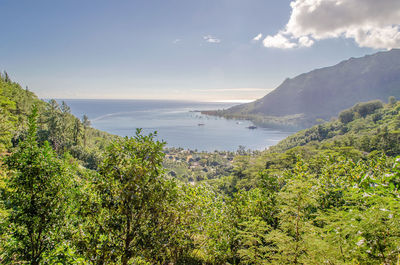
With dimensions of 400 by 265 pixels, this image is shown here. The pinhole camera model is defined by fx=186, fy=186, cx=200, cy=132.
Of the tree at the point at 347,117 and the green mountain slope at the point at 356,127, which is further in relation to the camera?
the tree at the point at 347,117

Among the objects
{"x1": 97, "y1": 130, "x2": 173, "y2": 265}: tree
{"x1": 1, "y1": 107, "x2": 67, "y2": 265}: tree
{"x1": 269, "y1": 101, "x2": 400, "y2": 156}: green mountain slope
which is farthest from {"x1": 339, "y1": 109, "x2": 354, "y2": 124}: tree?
{"x1": 1, "y1": 107, "x2": 67, "y2": 265}: tree

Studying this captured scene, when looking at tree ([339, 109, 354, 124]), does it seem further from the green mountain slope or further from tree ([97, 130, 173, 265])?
tree ([97, 130, 173, 265])

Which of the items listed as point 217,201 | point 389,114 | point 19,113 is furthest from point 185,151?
point 217,201

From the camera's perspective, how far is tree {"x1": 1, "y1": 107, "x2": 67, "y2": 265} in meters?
4.05

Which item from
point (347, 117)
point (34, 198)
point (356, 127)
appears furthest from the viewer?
point (347, 117)

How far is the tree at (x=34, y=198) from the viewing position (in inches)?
159

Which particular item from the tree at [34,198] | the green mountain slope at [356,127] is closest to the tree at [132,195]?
the tree at [34,198]

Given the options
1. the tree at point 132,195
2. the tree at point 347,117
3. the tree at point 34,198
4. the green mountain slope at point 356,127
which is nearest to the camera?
the tree at point 34,198

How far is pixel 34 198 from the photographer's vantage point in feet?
13.7

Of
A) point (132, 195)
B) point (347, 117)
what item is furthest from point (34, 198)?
point (347, 117)

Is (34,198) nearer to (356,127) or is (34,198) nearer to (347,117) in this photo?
(356,127)

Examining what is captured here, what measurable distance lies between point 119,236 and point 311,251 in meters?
4.49

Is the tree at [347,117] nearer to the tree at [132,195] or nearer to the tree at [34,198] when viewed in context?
the tree at [132,195]

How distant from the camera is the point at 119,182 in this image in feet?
14.6
